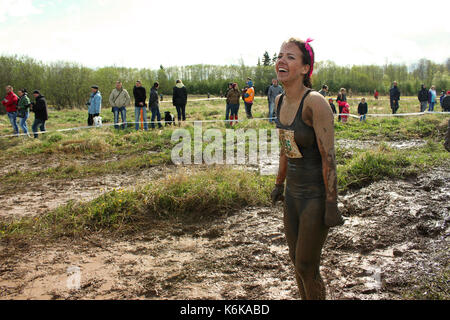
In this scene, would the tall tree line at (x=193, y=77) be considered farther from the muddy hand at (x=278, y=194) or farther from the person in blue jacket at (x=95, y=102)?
the person in blue jacket at (x=95, y=102)

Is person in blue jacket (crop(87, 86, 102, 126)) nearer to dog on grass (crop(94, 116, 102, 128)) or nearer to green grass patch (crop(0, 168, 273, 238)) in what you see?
dog on grass (crop(94, 116, 102, 128))

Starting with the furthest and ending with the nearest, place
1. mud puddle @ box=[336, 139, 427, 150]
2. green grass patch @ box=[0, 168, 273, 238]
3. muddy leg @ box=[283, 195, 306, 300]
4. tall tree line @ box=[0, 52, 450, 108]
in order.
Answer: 1. tall tree line @ box=[0, 52, 450, 108]
2. mud puddle @ box=[336, 139, 427, 150]
3. green grass patch @ box=[0, 168, 273, 238]
4. muddy leg @ box=[283, 195, 306, 300]

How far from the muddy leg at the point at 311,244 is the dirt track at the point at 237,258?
91 centimetres

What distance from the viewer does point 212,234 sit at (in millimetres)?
4969

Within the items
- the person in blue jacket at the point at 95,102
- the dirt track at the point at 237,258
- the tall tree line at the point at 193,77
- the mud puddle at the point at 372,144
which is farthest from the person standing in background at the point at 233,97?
the dirt track at the point at 237,258

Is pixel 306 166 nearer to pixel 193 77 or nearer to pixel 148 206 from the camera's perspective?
pixel 148 206

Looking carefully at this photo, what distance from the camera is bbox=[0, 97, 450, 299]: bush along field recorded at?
3.68 metres

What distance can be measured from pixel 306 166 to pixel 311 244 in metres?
0.55

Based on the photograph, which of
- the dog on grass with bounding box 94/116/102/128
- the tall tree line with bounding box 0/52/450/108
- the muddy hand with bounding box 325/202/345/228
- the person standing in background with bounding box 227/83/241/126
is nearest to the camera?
the muddy hand with bounding box 325/202/345/228

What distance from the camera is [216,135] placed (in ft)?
38.6

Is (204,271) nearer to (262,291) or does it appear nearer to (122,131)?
(262,291)

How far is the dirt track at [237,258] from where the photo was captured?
3.62m

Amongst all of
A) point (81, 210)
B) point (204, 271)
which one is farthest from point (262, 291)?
point (81, 210)

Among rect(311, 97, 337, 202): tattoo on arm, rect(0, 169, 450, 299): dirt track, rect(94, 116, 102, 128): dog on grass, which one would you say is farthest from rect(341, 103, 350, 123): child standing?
rect(311, 97, 337, 202): tattoo on arm
